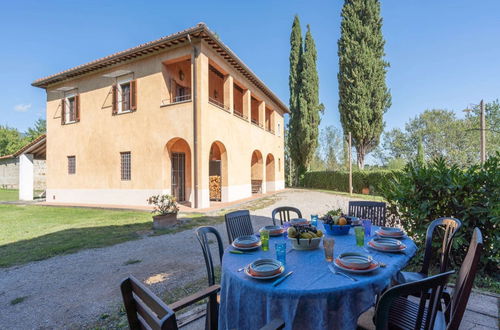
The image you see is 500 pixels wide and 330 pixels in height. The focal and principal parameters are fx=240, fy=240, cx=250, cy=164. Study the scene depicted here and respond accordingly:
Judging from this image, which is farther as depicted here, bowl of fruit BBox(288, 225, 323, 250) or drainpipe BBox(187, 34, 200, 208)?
drainpipe BBox(187, 34, 200, 208)

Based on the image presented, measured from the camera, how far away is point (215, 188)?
12727mm

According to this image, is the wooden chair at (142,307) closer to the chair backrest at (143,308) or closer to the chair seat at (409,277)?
the chair backrest at (143,308)

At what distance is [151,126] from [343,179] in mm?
Result: 15125

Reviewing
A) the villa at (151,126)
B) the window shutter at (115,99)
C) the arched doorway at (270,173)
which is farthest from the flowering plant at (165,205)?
the arched doorway at (270,173)

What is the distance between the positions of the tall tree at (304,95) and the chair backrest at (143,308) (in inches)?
781

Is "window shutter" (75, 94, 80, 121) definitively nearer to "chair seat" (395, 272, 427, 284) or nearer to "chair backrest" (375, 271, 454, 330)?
"chair seat" (395, 272, 427, 284)

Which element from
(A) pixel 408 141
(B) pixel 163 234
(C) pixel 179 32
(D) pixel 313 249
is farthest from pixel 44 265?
(A) pixel 408 141

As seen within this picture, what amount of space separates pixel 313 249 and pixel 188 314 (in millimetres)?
1566

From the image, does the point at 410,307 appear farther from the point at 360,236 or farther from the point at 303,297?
the point at 303,297

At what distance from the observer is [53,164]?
13562mm

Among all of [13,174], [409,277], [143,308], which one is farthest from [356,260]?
[13,174]

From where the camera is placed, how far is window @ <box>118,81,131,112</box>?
11.6m

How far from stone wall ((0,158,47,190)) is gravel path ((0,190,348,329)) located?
69.8 feet

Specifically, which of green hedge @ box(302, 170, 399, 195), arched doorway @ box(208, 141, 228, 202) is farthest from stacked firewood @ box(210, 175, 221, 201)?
green hedge @ box(302, 170, 399, 195)
